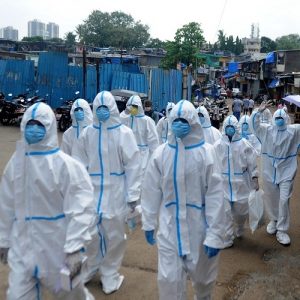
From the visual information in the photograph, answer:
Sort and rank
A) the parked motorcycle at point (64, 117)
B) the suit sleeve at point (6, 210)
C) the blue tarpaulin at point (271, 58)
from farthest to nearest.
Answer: the blue tarpaulin at point (271, 58), the parked motorcycle at point (64, 117), the suit sleeve at point (6, 210)

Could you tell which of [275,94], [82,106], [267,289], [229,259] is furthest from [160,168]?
[275,94]

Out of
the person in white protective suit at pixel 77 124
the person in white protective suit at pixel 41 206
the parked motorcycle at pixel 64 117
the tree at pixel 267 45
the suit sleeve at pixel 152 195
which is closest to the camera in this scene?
the person in white protective suit at pixel 41 206

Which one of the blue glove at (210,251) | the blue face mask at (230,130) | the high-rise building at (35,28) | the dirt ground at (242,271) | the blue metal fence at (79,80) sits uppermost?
Answer: the high-rise building at (35,28)

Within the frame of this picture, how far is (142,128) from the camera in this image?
27.3ft

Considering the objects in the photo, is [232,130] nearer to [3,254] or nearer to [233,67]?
[3,254]

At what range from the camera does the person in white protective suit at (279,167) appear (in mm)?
6582

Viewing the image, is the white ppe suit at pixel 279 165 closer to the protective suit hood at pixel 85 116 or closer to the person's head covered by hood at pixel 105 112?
the protective suit hood at pixel 85 116

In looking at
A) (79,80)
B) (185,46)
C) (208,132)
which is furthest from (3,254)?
(185,46)

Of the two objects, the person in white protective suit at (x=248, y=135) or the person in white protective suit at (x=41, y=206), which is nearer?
the person in white protective suit at (x=41, y=206)

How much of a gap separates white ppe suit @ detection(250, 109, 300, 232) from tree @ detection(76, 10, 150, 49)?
265 feet

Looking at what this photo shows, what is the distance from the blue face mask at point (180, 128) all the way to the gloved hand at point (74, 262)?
136cm

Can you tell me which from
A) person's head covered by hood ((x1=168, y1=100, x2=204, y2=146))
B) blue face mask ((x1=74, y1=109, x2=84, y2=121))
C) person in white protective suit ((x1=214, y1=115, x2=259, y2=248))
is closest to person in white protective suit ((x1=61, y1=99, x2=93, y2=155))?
blue face mask ((x1=74, y1=109, x2=84, y2=121))

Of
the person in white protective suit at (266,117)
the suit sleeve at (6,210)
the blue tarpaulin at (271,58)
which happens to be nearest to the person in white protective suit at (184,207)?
the suit sleeve at (6,210)

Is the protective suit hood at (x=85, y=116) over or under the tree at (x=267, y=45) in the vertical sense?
under
